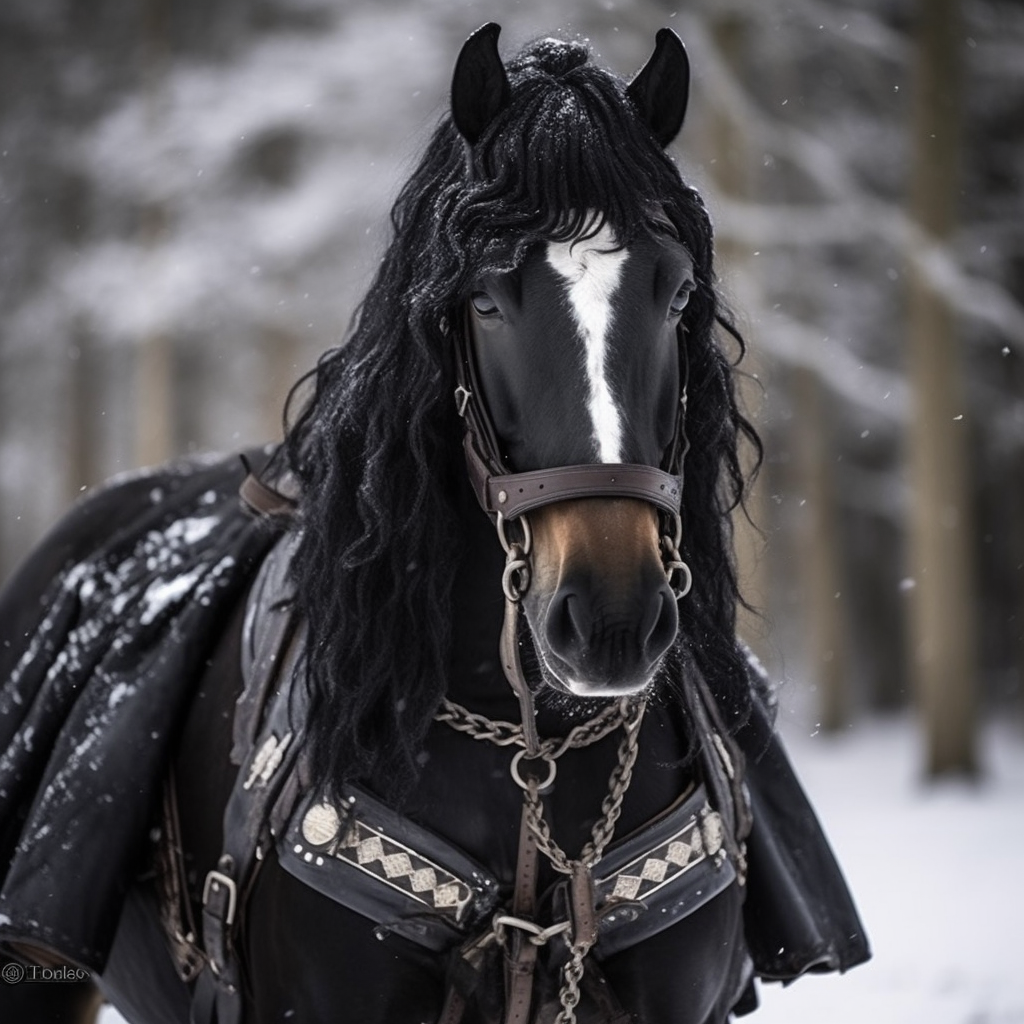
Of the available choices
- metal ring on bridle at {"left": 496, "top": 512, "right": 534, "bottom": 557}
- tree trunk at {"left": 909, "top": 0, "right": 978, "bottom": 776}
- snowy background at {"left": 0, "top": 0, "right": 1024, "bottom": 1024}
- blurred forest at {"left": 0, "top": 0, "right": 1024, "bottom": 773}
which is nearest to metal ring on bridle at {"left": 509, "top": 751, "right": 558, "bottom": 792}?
metal ring on bridle at {"left": 496, "top": 512, "right": 534, "bottom": 557}

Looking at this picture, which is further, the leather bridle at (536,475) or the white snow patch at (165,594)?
the white snow patch at (165,594)

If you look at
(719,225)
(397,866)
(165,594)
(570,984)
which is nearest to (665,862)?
(570,984)

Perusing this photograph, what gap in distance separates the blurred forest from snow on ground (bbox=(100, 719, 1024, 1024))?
87cm

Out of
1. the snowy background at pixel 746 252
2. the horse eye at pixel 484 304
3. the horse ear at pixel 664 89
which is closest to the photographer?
the horse eye at pixel 484 304

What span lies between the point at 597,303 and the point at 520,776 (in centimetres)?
86

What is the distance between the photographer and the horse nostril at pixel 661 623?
1902 mm

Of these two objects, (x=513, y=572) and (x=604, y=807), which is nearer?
(x=513, y=572)

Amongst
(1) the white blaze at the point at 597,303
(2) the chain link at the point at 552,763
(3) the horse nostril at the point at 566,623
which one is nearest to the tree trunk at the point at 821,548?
(2) the chain link at the point at 552,763

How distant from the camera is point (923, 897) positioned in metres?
7.68

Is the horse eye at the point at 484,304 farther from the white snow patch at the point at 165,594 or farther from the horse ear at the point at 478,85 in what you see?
the white snow patch at the point at 165,594

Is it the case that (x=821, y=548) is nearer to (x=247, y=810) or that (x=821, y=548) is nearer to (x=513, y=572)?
(x=247, y=810)

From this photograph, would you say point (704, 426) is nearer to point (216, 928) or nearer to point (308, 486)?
point (308, 486)

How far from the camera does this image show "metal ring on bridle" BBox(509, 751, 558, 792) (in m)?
2.28

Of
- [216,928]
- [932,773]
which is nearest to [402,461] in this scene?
[216,928]
